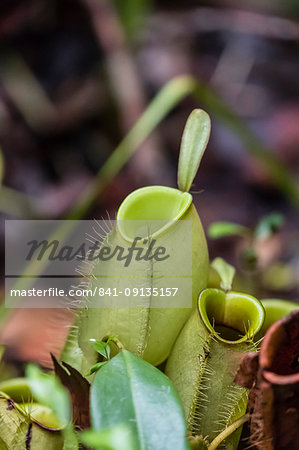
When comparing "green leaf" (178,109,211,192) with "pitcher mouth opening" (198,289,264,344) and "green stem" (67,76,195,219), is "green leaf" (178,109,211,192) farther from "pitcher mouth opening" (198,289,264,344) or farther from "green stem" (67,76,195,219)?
"green stem" (67,76,195,219)

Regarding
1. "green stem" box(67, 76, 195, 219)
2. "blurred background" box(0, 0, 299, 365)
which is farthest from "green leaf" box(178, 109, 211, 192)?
"blurred background" box(0, 0, 299, 365)

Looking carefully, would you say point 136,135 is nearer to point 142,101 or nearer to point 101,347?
point 142,101

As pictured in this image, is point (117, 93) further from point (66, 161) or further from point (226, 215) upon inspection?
point (226, 215)

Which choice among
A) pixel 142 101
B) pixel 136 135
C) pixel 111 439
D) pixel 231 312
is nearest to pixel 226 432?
pixel 231 312

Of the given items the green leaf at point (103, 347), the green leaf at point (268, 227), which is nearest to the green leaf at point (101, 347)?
the green leaf at point (103, 347)

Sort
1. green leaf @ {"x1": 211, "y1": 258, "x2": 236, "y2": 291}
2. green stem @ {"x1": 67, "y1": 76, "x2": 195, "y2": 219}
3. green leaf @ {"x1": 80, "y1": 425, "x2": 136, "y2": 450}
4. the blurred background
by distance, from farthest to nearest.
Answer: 1. the blurred background
2. green stem @ {"x1": 67, "y1": 76, "x2": 195, "y2": 219}
3. green leaf @ {"x1": 211, "y1": 258, "x2": 236, "y2": 291}
4. green leaf @ {"x1": 80, "y1": 425, "x2": 136, "y2": 450}

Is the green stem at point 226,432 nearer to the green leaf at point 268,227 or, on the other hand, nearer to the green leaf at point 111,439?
the green leaf at point 111,439

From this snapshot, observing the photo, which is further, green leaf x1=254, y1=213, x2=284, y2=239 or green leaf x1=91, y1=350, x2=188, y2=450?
green leaf x1=254, y1=213, x2=284, y2=239
